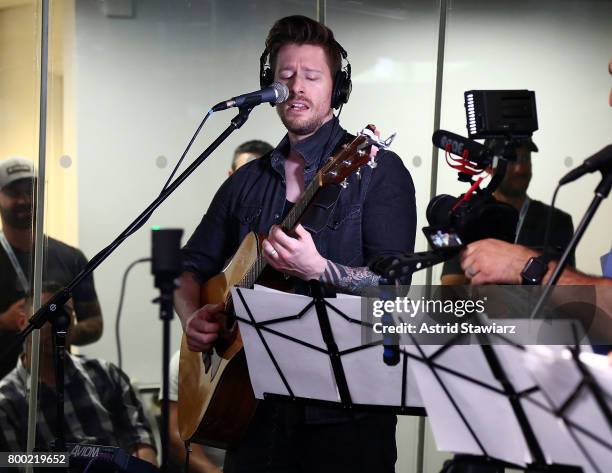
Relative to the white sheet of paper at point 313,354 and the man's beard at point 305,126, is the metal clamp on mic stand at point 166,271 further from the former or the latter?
the man's beard at point 305,126

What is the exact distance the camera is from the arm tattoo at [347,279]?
86.3 inches

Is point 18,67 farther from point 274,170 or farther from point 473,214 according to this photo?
point 473,214

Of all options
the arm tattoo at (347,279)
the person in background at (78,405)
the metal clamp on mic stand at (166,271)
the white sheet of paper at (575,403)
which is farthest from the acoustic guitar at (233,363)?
the person in background at (78,405)

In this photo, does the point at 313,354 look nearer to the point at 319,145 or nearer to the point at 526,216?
the point at 319,145

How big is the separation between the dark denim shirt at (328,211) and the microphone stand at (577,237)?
0.58m

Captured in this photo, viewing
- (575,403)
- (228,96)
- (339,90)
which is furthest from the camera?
(228,96)

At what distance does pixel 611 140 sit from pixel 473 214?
8.02ft

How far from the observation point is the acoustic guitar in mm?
2180

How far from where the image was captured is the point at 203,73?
3719mm

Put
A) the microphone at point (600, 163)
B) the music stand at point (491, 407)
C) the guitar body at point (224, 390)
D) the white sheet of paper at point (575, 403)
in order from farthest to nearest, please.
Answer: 1. the guitar body at point (224, 390)
2. the microphone at point (600, 163)
3. the music stand at point (491, 407)
4. the white sheet of paper at point (575, 403)

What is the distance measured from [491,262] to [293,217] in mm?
695

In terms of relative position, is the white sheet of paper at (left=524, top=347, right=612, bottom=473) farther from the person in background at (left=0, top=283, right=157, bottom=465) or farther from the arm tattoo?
the person in background at (left=0, top=283, right=157, bottom=465)

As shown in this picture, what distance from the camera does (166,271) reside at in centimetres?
172

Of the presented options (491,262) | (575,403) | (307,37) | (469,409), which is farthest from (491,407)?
(307,37)
